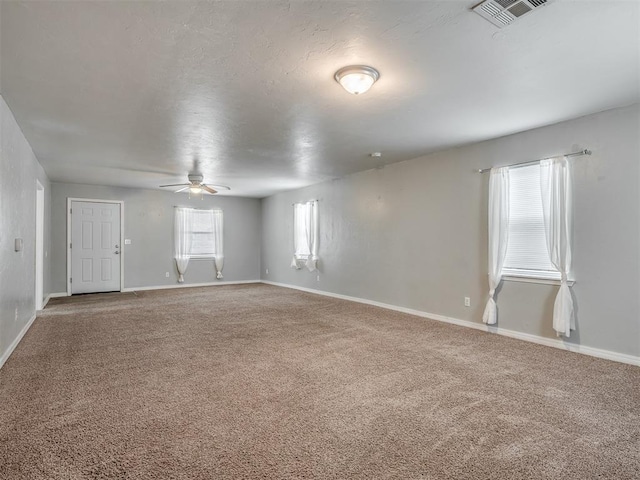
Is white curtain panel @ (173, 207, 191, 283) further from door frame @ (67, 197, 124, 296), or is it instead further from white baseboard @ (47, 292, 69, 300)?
white baseboard @ (47, 292, 69, 300)

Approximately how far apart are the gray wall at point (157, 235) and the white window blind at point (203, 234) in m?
0.20

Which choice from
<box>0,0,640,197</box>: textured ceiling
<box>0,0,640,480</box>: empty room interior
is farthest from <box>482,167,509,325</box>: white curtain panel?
<box>0,0,640,197</box>: textured ceiling

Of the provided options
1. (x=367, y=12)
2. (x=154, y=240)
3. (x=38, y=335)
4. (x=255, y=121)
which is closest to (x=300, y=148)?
(x=255, y=121)

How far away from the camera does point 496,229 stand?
452cm

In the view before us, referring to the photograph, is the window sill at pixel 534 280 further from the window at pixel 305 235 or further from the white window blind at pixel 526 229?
the window at pixel 305 235

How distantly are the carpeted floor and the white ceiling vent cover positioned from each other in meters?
2.47

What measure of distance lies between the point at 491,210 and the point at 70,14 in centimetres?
445

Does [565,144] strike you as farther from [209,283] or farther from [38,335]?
[209,283]

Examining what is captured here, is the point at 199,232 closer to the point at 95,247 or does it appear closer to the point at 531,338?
the point at 95,247

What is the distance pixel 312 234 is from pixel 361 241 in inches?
63.6

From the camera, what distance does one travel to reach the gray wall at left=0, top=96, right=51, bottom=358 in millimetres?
3340

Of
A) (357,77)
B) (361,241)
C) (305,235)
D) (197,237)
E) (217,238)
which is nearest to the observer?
(357,77)

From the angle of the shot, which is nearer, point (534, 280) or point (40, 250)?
point (534, 280)

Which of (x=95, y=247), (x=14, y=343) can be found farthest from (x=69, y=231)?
(x=14, y=343)
